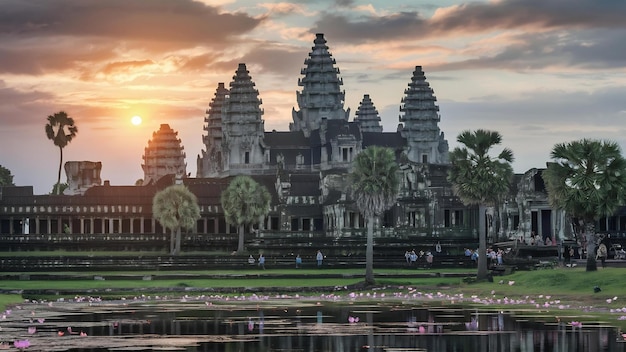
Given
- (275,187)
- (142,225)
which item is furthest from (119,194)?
(275,187)

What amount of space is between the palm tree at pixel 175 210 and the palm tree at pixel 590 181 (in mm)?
52594

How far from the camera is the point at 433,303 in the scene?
68.8 metres

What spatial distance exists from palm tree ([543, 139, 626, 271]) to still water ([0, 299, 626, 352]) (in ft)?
40.3

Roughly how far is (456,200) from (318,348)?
283 feet

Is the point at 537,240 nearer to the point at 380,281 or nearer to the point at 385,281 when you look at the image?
the point at 385,281

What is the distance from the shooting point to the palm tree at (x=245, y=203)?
131250mm

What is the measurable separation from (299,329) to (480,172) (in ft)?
113

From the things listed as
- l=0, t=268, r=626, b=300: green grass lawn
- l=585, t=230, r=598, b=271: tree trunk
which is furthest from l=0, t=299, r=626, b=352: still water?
l=585, t=230, r=598, b=271: tree trunk

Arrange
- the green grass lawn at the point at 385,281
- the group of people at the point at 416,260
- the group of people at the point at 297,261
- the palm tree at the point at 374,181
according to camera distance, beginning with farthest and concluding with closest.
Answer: the group of people at the point at 416,260
the group of people at the point at 297,261
the palm tree at the point at 374,181
the green grass lawn at the point at 385,281

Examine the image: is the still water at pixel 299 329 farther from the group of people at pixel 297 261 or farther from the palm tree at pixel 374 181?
the group of people at pixel 297 261

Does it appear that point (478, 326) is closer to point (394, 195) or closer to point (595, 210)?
point (595, 210)

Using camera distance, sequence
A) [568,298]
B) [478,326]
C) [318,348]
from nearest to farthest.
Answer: [318,348], [478,326], [568,298]

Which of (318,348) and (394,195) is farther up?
(394,195)

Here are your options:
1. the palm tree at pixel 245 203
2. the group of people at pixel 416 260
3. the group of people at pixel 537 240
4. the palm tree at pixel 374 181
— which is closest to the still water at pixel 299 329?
the palm tree at pixel 374 181
